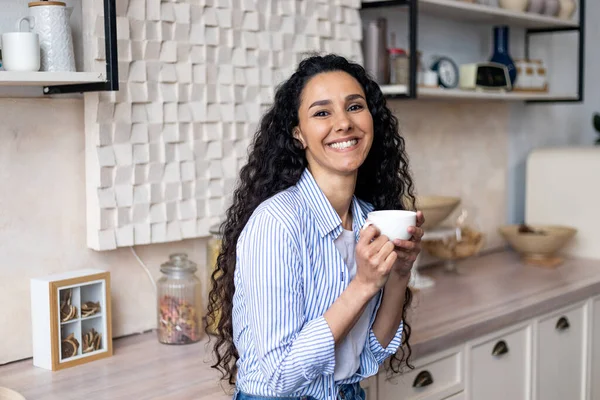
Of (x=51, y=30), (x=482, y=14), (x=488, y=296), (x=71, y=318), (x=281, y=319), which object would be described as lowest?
(x=488, y=296)

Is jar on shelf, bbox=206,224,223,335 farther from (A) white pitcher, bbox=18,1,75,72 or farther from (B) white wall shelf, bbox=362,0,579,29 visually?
(B) white wall shelf, bbox=362,0,579,29

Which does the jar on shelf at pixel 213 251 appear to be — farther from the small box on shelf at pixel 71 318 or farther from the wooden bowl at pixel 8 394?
the wooden bowl at pixel 8 394

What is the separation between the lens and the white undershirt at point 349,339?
149cm

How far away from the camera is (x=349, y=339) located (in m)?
1.50

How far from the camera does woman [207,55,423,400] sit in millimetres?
1339

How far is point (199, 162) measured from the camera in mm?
2129

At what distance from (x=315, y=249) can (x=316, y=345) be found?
190 millimetres

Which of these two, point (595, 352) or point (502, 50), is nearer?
point (595, 352)

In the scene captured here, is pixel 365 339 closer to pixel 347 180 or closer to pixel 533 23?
pixel 347 180

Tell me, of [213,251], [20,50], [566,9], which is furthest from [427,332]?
[566,9]

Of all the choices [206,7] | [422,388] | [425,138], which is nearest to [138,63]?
[206,7]

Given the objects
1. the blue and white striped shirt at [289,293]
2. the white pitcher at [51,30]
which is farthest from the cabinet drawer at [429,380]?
the white pitcher at [51,30]

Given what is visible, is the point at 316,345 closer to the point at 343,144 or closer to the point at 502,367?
the point at 343,144

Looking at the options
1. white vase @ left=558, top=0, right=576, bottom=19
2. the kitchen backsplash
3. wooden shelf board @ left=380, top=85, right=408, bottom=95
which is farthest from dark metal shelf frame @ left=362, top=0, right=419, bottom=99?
white vase @ left=558, top=0, right=576, bottom=19
